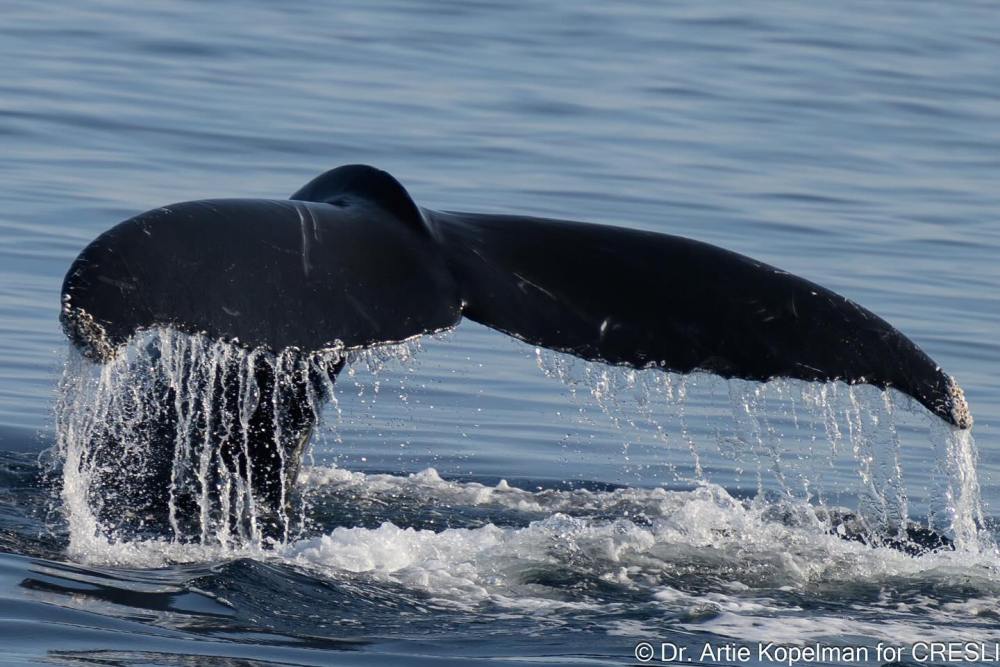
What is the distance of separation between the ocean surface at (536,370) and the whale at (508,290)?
0.10 meters

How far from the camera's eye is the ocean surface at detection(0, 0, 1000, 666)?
496cm

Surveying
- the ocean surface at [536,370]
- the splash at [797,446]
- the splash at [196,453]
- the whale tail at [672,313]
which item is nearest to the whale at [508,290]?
the whale tail at [672,313]

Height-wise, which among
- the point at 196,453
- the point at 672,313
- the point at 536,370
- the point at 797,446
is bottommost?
the point at 196,453

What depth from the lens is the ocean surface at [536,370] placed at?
4.96 meters

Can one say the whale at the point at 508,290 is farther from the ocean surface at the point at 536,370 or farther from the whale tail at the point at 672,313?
the ocean surface at the point at 536,370

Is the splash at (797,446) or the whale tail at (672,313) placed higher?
the whale tail at (672,313)

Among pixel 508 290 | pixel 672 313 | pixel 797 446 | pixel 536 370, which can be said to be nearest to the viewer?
pixel 508 290

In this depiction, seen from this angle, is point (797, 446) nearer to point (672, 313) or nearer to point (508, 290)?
point (672, 313)

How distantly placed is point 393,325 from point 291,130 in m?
10.2

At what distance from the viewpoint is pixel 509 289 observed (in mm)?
4980

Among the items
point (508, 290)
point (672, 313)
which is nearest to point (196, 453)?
point (508, 290)

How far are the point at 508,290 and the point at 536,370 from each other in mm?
4511

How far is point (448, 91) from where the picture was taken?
16984 millimetres

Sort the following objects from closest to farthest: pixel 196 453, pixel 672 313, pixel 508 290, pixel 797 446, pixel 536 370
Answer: pixel 508 290 < pixel 672 313 < pixel 196 453 < pixel 797 446 < pixel 536 370
